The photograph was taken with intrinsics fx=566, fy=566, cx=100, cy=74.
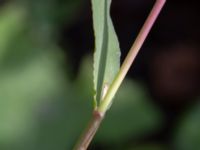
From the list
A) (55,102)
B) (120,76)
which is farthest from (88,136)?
(55,102)

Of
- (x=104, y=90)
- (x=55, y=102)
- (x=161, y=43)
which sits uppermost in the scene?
(x=104, y=90)

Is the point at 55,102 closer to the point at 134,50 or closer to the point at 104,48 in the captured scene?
the point at 104,48

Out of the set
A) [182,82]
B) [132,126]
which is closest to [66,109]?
[132,126]

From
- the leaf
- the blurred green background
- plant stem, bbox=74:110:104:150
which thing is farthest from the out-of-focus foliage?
plant stem, bbox=74:110:104:150

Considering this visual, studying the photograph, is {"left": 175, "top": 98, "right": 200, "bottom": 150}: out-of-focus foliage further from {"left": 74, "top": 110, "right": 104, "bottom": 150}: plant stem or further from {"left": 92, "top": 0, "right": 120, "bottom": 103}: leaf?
{"left": 74, "top": 110, "right": 104, "bottom": 150}: plant stem

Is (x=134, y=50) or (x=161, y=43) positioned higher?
(x=134, y=50)

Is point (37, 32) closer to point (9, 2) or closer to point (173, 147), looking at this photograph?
point (9, 2)

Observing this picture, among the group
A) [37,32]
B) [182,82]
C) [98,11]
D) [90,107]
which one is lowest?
[182,82]

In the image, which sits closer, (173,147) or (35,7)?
(173,147)
